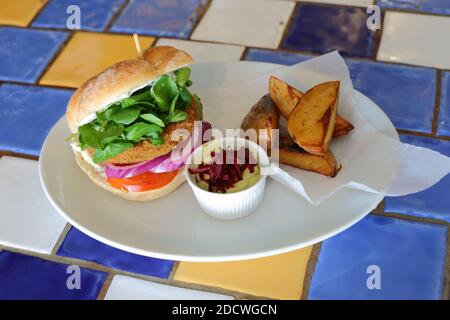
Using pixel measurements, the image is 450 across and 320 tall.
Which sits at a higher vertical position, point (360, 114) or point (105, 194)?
point (360, 114)

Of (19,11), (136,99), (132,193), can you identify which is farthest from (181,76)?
(19,11)

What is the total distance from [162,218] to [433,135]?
36.3 inches

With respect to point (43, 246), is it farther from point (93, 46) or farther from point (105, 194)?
point (93, 46)

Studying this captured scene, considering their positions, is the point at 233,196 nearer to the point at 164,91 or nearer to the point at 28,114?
the point at 164,91

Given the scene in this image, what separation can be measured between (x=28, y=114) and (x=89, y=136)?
0.69 m

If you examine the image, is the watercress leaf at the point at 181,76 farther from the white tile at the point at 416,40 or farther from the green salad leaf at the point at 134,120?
the white tile at the point at 416,40

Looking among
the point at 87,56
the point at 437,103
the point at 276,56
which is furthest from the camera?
the point at 87,56

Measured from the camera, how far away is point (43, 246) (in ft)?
4.89

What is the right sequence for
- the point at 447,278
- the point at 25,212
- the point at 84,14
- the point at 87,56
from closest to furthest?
1. the point at 447,278
2. the point at 25,212
3. the point at 87,56
4. the point at 84,14

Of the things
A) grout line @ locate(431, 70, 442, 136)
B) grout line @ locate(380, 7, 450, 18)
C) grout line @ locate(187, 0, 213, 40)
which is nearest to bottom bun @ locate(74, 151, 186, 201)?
grout line @ locate(431, 70, 442, 136)

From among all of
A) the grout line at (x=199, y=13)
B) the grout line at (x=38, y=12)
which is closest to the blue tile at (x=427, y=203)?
the grout line at (x=199, y=13)

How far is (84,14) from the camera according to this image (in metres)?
2.57
